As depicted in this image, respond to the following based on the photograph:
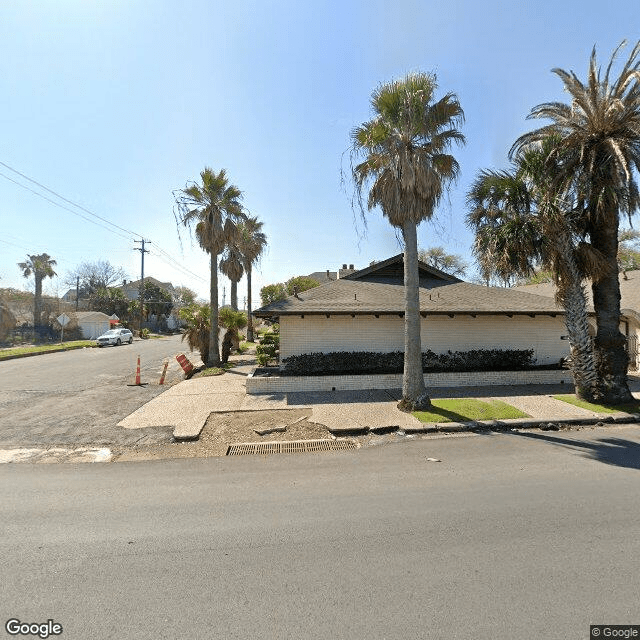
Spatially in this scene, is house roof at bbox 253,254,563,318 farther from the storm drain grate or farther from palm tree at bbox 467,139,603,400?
the storm drain grate

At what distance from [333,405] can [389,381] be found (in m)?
3.05

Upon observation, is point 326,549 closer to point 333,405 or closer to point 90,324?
point 333,405

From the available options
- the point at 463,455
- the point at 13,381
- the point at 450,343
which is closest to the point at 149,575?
the point at 463,455

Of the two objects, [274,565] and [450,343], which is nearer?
[274,565]

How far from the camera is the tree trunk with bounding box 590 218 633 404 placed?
9.98 metres

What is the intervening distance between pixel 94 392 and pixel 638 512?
1459 cm

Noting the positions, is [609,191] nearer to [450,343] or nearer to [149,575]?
[450,343]

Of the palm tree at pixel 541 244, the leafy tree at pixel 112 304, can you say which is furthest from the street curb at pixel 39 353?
the palm tree at pixel 541 244

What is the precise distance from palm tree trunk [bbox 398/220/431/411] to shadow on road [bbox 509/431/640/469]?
2357 mm

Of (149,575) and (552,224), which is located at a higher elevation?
(552,224)

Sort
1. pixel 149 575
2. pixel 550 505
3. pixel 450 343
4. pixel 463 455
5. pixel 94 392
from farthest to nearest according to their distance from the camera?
pixel 450 343 < pixel 94 392 < pixel 463 455 < pixel 550 505 < pixel 149 575

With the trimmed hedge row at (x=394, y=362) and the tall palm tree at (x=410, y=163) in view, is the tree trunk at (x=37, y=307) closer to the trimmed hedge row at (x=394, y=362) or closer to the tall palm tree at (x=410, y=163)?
the trimmed hedge row at (x=394, y=362)

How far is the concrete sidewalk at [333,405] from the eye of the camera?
8.73 metres

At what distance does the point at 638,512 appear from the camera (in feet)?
14.6
